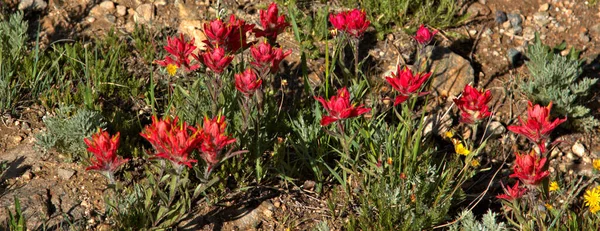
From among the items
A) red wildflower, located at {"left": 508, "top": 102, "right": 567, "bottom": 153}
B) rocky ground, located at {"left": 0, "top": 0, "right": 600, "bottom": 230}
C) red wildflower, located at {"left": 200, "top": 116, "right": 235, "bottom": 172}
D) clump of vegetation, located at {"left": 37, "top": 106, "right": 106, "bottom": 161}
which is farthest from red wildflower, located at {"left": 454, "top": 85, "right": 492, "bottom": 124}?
clump of vegetation, located at {"left": 37, "top": 106, "right": 106, "bottom": 161}

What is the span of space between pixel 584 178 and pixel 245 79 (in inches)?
96.7

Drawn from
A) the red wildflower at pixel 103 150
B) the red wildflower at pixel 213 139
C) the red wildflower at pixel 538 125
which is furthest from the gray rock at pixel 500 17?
the red wildflower at pixel 103 150

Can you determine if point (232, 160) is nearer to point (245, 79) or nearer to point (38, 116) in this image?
point (245, 79)

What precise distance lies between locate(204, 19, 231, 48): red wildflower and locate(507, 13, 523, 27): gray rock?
269cm

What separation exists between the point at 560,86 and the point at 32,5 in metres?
3.93

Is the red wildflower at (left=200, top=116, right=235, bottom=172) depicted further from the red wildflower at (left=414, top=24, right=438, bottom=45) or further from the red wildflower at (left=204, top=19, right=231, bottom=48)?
the red wildflower at (left=414, top=24, right=438, bottom=45)

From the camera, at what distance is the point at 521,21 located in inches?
219

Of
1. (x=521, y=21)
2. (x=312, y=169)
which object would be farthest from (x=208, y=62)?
(x=521, y=21)

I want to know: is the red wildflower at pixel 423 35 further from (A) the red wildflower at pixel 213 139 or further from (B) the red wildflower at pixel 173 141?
(B) the red wildflower at pixel 173 141

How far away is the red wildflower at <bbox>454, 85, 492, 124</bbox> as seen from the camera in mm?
3834

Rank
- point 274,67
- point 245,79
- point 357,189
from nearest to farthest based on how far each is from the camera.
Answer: point 245,79
point 274,67
point 357,189

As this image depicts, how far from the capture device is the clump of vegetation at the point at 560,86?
4.71m

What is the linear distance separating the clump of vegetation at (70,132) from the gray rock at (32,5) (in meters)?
1.42

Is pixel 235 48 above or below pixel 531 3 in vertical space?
above
